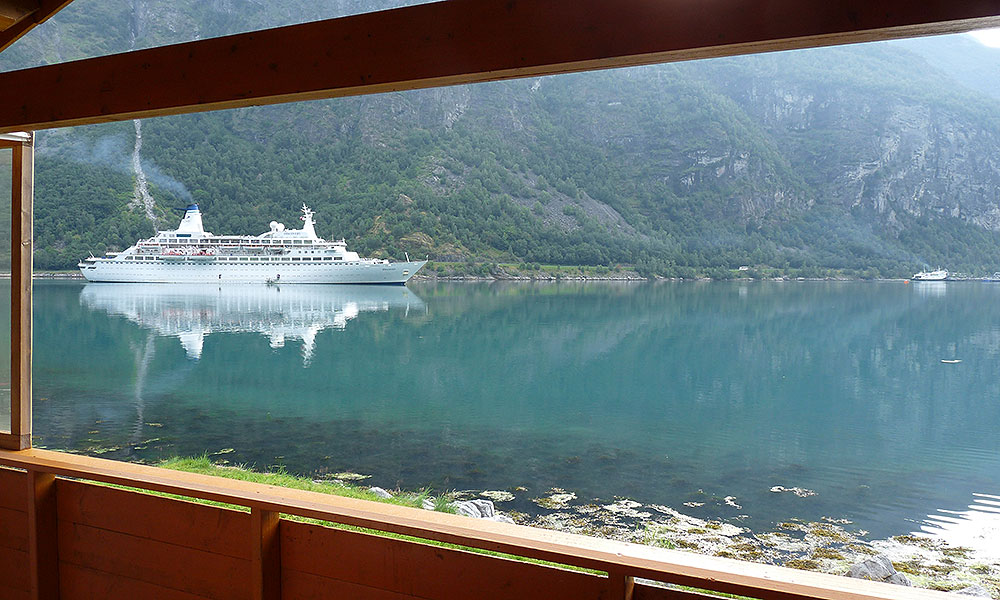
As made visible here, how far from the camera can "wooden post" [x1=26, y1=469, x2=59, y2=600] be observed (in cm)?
209

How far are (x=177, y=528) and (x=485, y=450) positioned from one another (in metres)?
7.67

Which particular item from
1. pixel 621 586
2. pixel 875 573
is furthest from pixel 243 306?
pixel 621 586

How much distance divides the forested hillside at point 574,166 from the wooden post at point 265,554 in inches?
1999

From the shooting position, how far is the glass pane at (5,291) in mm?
2408

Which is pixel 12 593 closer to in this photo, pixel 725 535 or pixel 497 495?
pixel 497 495

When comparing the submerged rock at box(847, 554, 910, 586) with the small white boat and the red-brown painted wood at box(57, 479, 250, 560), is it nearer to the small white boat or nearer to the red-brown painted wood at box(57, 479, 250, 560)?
the red-brown painted wood at box(57, 479, 250, 560)

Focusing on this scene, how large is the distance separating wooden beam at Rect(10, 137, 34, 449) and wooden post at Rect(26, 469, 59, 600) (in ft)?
1.12

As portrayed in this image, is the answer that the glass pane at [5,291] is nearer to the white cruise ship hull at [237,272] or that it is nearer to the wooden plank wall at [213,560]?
the wooden plank wall at [213,560]

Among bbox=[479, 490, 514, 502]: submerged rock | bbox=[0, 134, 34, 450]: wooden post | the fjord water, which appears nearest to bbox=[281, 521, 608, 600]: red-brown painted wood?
bbox=[0, 134, 34, 450]: wooden post

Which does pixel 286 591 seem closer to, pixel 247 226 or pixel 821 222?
pixel 247 226

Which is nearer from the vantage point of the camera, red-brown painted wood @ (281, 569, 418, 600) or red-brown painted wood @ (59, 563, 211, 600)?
red-brown painted wood @ (281, 569, 418, 600)

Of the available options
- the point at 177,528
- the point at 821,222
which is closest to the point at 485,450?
the point at 177,528

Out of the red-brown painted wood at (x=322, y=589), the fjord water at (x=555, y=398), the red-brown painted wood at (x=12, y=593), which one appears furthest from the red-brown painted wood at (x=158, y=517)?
the fjord water at (x=555, y=398)

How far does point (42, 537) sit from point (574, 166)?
65.3 meters
